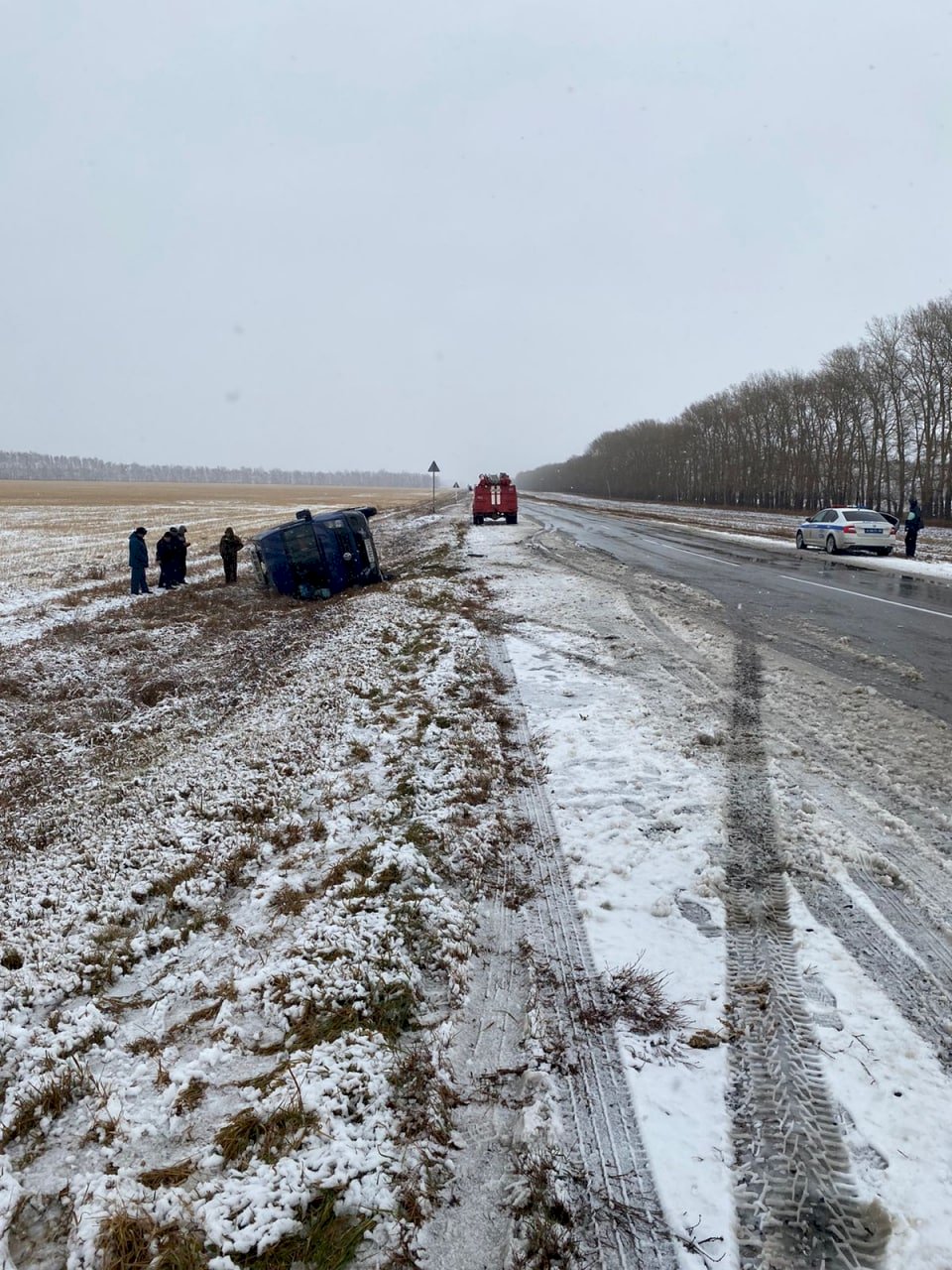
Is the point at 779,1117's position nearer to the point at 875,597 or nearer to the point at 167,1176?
the point at 167,1176

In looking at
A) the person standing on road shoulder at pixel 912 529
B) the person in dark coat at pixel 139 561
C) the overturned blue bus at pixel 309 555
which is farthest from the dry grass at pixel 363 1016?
the person standing on road shoulder at pixel 912 529

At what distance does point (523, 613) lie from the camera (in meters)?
12.1

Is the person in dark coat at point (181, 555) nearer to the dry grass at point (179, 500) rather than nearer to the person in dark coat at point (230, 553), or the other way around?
the person in dark coat at point (230, 553)

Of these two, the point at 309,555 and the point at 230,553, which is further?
the point at 230,553

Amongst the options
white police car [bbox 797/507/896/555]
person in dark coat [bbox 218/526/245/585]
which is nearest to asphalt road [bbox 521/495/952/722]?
white police car [bbox 797/507/896/555]

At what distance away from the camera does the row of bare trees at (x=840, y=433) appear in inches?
1778

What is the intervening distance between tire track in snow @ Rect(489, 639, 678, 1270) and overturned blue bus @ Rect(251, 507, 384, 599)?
1133 cm

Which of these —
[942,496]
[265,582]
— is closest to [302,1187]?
[265,582]

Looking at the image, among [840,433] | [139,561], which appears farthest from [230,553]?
[840,433]

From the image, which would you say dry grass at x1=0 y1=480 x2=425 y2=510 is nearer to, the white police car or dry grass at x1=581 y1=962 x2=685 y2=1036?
the white police car

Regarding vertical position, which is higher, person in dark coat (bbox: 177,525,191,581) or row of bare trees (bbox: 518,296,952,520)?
row of bare trees (bbox: 518,296,952,520)

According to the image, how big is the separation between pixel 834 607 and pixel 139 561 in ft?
47.8

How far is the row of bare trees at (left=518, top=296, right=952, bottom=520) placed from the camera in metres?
45.2

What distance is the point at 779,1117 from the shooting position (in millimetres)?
2504
